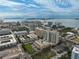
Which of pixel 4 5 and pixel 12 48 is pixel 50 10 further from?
pixel 12 48

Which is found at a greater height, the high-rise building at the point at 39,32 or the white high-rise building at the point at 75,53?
→ the high-rise building at the point at 39,32

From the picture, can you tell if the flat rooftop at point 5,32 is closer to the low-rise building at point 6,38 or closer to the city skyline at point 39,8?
the low-rise building at point 6,38

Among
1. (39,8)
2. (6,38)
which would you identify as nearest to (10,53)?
(6,38)

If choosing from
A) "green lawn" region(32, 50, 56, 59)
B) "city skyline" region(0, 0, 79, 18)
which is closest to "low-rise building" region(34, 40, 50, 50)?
"green lawn" region(32, 50, 56, 59)

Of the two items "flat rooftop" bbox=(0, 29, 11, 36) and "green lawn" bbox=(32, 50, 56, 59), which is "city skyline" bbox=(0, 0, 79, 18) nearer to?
"flat rooftop" bbox=(0, 29, 11, 36)

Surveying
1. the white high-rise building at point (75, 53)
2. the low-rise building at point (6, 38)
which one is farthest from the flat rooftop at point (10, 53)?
the white high-rise building at point (75, 53)

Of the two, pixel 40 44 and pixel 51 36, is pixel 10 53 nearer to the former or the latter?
pixel 40 44

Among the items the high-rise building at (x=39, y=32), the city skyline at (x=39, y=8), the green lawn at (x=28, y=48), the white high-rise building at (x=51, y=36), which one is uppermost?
the city skyline at (x=39, y=8)

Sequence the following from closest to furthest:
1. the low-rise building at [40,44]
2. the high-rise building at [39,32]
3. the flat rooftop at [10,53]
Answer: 1. the flat rooftop at [10,53]
2. the low-rise building at [40,44]
3. the high-rise building at [39,32]
